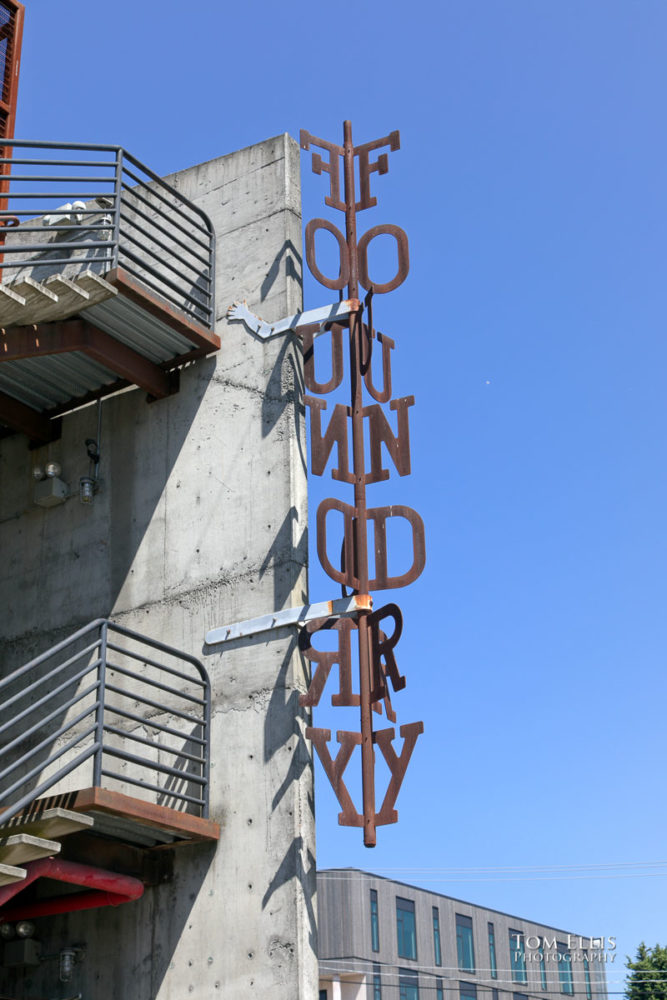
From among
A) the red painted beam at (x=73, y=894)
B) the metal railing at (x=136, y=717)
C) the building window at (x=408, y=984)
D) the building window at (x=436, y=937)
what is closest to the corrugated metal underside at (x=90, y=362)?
the metal railing at (x=136, y=717)

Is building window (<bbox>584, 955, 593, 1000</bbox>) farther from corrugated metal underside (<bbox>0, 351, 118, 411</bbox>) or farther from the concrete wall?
corrugated metal underside (<bbox>0, 351, 118, 411</bbox>)

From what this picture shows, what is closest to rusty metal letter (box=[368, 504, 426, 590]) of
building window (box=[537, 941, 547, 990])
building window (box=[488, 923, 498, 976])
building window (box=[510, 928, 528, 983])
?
building window (box=[488, 923, 498, 976])

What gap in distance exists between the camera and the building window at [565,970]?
80.8 metres

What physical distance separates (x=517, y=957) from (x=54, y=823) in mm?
71299

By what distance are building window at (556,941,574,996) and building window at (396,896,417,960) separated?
15183 mm

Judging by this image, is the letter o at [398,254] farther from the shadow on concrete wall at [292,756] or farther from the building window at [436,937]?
the building window at [436,937]

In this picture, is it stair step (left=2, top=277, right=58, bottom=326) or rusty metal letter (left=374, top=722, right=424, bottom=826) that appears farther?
stair step (left=2, top=277, right=58, bottom=326)

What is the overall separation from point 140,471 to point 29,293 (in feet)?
9.66

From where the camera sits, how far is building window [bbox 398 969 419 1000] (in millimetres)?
68250

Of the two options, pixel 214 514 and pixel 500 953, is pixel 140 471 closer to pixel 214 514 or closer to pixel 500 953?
pixel 214 514

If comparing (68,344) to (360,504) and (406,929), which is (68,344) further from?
(406,929)

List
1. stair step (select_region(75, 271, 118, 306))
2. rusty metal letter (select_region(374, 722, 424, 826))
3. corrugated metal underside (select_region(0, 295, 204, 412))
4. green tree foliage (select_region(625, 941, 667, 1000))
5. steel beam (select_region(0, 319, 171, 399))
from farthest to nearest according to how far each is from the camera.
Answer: green tree foliage (select_region(625, 941, 667, 1000)), corrugated metal underside (select_region(0, 295, 204, 412)), steel beam (select_region(0, 319, 171, 399)), stair step (select_region(75, 271, 118, 306)), rusty metal letter (select_region(374, 722, 424, 826))

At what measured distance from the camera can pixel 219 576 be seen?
14.1 metres

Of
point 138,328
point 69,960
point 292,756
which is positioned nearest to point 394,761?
point 292,756
